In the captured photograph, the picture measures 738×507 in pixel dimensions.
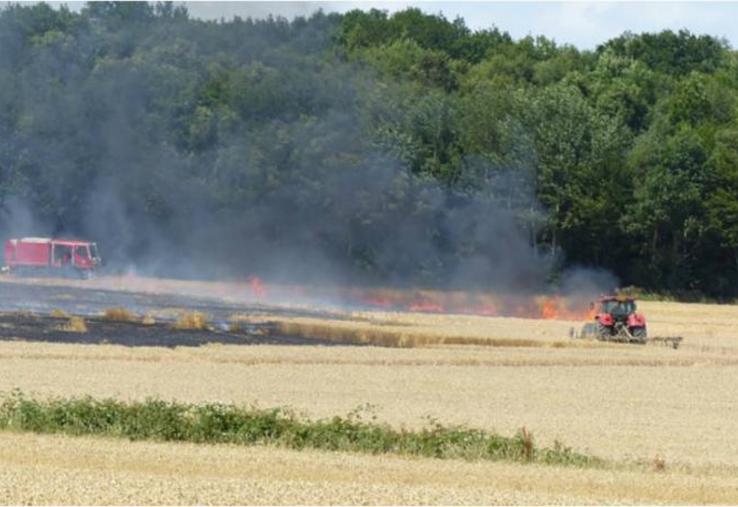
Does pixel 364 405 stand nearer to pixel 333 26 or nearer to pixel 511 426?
pixel 511 426

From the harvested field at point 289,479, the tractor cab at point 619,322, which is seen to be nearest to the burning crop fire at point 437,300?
the tractor cab at point 619,322

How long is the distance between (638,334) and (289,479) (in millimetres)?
44878

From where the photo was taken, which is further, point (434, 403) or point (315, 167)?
point (315, 167)

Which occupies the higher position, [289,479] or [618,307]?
[618,307]

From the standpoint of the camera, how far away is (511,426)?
118 feet

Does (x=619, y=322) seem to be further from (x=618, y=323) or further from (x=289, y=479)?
(x=289, y=479)

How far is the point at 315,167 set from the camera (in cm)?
10850

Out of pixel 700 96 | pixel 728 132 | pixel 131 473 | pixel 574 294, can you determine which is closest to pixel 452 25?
pixel 700 96

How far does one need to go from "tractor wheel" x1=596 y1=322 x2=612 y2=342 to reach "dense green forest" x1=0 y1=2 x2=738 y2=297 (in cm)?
3602

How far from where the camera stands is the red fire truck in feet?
364

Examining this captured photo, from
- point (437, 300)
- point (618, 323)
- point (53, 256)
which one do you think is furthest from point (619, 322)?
point (53, 256)

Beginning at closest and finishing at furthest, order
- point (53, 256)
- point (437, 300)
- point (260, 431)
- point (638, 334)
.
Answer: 1. point (260, 431)
2. point (638, 334)
3. point (437, 300)
4. point (53, 256)

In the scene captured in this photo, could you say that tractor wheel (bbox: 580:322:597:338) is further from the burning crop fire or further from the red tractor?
the burning crop fire

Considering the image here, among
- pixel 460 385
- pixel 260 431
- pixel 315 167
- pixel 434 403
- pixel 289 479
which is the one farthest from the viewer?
pixel 315 167
